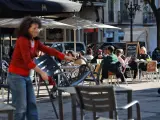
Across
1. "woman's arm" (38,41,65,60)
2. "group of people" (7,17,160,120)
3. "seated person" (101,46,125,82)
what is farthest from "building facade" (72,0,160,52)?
"group of people" (7,17,160,120)

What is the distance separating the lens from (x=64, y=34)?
38250 mm

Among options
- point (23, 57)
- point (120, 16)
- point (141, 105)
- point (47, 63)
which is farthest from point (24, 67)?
point (120, 16)

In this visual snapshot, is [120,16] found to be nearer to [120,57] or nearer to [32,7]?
[120,57]

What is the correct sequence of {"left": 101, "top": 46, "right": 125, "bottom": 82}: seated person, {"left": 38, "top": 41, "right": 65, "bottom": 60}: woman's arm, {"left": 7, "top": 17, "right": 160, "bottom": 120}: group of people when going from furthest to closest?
1. {"left": 101, "top": 46, "right": 125, "bottom": 82}: seated person
2. {"left": 38, "top": 41, "right": 65, "bottom": 60}: woman's arm
3. {"left": 7, "top": 17, "right": 160, "bottom": 120}: group of people

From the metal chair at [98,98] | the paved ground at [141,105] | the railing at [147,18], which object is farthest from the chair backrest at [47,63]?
the railing at [147,18]

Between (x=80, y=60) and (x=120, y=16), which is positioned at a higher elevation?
(x=120, y=16)

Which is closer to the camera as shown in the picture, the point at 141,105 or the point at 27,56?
the point at 27,56

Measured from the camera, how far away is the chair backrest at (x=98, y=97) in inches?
231

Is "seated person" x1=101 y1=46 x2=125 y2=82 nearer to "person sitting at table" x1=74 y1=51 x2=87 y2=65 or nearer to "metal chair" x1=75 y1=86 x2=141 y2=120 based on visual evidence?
"person sitting at table" x1=74 y1=51 x2=87 y2=65

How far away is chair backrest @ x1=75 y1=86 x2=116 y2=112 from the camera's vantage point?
586cm

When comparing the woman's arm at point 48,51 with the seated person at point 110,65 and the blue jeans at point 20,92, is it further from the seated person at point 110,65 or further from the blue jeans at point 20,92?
the seated person at point 110,65

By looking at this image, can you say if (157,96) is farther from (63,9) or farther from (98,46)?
(98,46)

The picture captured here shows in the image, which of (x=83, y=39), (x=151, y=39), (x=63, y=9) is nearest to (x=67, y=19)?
(x=63, y=9)

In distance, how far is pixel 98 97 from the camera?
5969 mm
